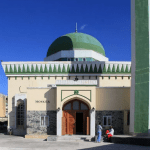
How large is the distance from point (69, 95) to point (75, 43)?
8.40 meters

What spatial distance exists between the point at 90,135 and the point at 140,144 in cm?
391

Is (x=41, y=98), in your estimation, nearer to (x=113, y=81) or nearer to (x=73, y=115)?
(x=73, y=115)

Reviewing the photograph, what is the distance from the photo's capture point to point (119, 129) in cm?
1477

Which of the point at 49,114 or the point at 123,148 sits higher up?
the point at 49,114

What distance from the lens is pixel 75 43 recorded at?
21.4 m

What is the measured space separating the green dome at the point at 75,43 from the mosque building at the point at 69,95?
128mm

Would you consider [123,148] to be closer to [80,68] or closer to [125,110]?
[125,110]

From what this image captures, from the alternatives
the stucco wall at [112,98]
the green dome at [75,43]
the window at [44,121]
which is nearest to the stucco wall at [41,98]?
the window at [44,121]

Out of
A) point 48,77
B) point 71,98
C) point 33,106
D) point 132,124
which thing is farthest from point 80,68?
point 132,124

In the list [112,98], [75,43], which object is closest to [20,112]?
[112,98]

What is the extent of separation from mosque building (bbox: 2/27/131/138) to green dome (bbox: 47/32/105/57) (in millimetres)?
128

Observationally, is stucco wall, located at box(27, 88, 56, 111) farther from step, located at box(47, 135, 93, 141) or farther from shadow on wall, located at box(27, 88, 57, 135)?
step, located at box(47, 135, 93, 141)

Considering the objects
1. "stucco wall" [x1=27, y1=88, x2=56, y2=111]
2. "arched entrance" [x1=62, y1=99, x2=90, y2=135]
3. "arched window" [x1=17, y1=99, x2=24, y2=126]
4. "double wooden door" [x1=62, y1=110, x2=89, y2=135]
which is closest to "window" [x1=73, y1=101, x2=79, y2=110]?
"arched entrance" [x1=62, y1=99, x2=90, y2=135]

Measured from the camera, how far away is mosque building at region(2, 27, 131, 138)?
14.8 m
